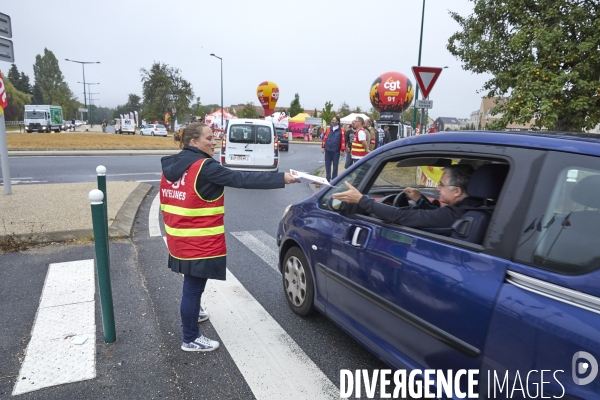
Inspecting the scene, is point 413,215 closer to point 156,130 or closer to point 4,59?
point 4,59

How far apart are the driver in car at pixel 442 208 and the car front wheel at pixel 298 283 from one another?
0.95 metres

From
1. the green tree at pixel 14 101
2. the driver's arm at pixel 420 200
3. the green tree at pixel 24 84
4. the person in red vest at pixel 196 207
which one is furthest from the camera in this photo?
the green tree at pixel 24 84

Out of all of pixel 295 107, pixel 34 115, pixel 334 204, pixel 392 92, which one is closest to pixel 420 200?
pixel 334 204

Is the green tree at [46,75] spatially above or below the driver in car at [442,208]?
above

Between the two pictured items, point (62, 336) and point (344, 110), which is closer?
point (62, 336)

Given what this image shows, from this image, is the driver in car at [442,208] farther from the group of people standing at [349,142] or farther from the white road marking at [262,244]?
the group of people standing at [349,142]

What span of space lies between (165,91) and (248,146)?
53.7 meters

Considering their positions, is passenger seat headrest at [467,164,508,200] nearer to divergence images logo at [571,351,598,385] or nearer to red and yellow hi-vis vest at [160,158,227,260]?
divergence images logo at [571,351,598,385]

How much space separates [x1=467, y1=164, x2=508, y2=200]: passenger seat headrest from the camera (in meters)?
2.30

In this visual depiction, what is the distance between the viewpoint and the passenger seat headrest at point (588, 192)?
1693 mm

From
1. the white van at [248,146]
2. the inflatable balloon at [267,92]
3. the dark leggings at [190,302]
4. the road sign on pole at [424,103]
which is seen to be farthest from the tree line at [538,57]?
the inflatable balloon at [267,92]

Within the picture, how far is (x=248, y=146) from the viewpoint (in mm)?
12289

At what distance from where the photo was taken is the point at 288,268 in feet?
12.3

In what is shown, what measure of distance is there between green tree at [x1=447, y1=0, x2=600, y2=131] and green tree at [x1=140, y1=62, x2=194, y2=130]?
187ft
